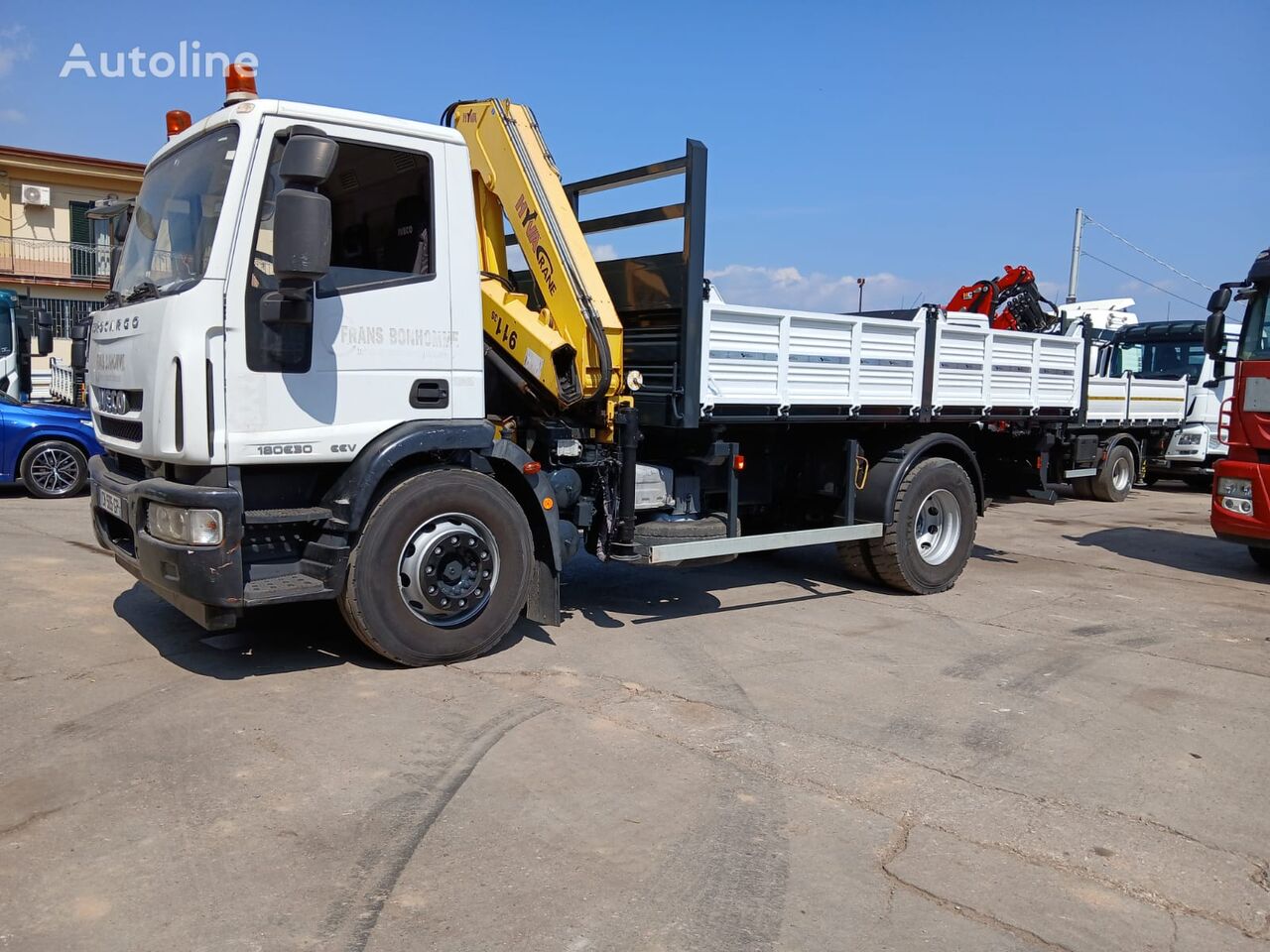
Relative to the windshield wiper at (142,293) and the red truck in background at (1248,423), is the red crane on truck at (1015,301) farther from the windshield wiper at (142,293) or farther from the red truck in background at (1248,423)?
the windshield wiper at (142,293)

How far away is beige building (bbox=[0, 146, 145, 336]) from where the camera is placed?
26812 millimetres

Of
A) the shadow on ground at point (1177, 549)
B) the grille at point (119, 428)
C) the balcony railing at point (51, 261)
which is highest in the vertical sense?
the balcony railing at point (51, 261)

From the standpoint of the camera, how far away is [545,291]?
6387 millimetres

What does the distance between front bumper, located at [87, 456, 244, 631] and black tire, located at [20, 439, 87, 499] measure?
26.6 ft

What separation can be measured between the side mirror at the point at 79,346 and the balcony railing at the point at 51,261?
74.3ft

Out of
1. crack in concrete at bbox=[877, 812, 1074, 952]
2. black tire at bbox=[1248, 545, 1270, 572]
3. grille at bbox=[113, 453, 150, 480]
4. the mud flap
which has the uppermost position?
grille at bbox=[113, 453, 150, 480]

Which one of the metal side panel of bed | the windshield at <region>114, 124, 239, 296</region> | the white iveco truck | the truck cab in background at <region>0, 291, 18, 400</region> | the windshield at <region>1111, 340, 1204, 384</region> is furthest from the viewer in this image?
the windshield at <region>1111, 340, 1204, 384</region>

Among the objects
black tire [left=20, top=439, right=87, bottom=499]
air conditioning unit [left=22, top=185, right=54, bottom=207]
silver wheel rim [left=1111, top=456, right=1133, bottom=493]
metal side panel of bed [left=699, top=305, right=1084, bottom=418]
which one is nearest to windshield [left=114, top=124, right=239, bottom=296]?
metal side panel of bed [left=699, top=305, right=1084, bottom=418]

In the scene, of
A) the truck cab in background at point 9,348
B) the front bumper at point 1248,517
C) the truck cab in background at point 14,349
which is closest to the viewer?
the front bumper at point 1248,517

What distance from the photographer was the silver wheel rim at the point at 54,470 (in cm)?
1209

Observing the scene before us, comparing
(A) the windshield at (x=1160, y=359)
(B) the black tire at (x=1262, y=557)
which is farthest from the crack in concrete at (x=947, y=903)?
(A) the windshield at (x=1160, y=359)

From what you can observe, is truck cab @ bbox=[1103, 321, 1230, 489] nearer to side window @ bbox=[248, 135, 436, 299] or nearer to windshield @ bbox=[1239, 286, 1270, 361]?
windshield @ bbox=[1239, 286, 1270, 361]

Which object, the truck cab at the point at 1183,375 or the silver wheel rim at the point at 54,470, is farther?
the truck cab at the point at 1183,375

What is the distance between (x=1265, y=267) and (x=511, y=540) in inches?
309
